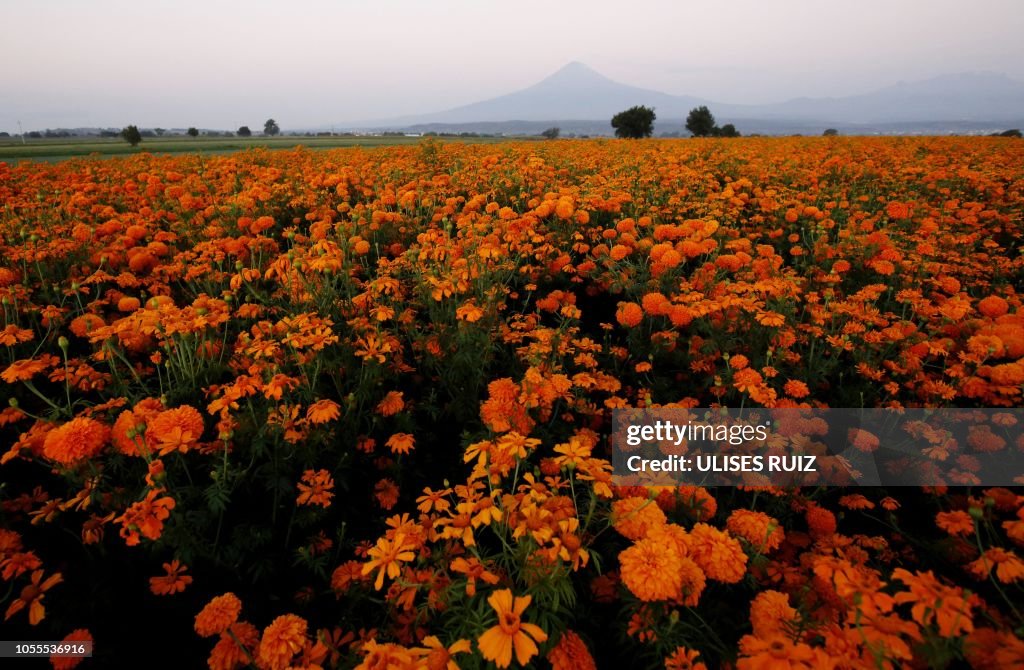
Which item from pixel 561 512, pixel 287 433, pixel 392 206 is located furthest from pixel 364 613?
pixel 392 206

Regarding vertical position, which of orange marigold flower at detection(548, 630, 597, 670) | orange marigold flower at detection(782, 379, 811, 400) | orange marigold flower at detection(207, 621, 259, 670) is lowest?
orange marigold flower at detection(207, 621, 259, 670)

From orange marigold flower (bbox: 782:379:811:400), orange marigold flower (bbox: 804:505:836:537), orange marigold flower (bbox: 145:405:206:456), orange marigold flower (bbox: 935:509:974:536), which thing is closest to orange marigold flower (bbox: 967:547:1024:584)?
orange marigold flower (bbox: 935:509:974:536)

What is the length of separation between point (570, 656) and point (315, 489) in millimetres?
1278

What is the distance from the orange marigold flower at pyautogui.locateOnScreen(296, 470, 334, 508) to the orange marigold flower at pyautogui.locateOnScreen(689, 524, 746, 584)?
147 centimetres

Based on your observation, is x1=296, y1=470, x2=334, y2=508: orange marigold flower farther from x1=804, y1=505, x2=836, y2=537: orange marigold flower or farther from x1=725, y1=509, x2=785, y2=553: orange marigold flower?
x1=804, y1=505, x2=836, y2=537: orange marigold flower

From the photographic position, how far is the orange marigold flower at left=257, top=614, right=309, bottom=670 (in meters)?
1.37

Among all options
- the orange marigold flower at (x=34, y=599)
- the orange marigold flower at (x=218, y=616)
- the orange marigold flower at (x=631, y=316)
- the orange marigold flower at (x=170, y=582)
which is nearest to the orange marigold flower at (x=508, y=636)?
the orange marigold flower at (x=218, y=616)

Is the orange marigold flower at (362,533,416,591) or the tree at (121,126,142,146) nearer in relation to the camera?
the orange marigold flower at (362,533,416,591)

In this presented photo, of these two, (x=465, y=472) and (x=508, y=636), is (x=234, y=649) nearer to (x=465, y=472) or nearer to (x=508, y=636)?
(x=508, y=636)

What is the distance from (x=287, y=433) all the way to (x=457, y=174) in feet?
16.7

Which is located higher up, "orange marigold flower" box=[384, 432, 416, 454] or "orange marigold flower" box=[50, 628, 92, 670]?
"orange marigold flower" box=[384, 432, 416, 454]

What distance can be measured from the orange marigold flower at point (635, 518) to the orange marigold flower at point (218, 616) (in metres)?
1.34

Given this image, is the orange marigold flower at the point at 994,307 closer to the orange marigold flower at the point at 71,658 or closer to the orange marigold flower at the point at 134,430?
the orange marigold flower at the point at 134,430

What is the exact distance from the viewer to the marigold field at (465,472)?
1388mm
